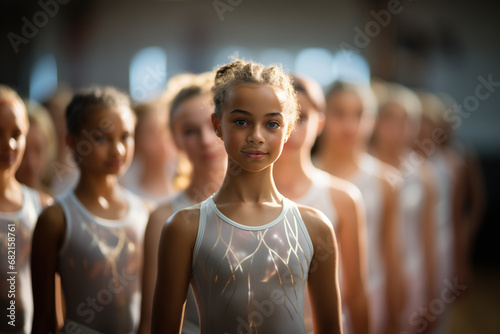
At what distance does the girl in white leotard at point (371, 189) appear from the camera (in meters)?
2.18

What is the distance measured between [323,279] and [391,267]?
1.24 meters

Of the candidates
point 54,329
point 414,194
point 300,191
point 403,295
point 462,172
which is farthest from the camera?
point 462,172

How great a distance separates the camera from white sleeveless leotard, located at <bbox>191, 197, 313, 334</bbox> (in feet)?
3.22

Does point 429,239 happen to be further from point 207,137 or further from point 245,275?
point 245,275

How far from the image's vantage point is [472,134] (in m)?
7.77

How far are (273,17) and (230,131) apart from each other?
8193 mm

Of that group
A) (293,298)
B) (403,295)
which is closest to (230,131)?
(293,298)

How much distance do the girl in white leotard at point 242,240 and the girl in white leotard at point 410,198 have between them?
75.6 inches

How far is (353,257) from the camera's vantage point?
60.9 inches

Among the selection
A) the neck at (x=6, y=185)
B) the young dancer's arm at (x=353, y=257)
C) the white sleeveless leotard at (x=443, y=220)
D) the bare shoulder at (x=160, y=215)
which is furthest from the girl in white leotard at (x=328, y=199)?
the white sleeveless leotard at (x=443, y=220)

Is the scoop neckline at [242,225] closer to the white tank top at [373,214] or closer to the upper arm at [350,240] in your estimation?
the upper arm at [350,240]

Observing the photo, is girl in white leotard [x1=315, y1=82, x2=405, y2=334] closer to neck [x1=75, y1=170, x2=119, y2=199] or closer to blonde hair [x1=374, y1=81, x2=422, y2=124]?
blonde hair [x1=374, y1=81, x2=422, y2=124]

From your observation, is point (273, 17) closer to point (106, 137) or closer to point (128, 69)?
point (128, 69)

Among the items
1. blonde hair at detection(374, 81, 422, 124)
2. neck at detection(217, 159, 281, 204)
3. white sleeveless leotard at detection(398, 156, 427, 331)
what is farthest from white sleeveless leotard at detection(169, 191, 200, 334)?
blonde hair at detection(374, 81, 422, 124)
